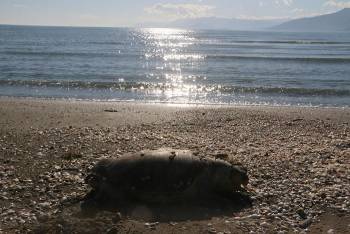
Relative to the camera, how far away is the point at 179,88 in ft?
90.0

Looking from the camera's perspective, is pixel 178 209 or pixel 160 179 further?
pixel 160 179

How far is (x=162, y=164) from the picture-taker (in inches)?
314

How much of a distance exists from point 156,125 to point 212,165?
22.7 feet

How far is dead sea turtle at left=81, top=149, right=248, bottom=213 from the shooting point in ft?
25.6

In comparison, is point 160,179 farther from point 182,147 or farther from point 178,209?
point 182,147

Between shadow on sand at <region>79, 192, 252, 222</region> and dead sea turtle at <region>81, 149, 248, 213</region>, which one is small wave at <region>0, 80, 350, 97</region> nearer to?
dead sea turtle at <region>81, 149, 248, 213</region>

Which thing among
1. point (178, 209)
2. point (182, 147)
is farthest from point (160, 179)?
point (182, 147)

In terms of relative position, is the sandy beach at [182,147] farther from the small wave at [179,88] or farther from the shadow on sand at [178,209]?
the small wave at [179,88]

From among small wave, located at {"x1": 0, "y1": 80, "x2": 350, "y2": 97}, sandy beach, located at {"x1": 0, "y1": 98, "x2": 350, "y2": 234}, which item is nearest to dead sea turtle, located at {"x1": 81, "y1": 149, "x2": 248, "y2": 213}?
sandy beach, located at {"x1": 0, "y1": 98, "x2": 350, "y2": 234}

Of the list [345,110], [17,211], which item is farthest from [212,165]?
[345,110]

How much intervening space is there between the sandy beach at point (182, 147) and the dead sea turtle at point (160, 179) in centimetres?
37

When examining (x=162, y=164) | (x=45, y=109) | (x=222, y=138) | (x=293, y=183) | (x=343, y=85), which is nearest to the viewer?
(x=162, y=164)

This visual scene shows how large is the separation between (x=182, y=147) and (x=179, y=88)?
1602 cm

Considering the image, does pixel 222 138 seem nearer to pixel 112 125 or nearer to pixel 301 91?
pixel 112 125
